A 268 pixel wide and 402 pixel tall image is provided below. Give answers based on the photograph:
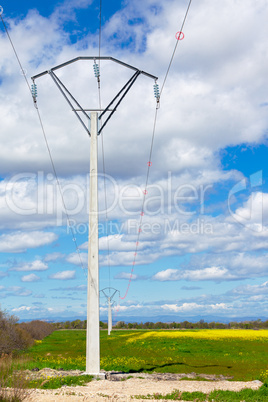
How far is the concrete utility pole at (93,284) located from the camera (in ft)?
72.2

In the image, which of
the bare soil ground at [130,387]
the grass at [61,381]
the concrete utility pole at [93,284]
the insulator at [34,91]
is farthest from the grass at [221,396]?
the insulator at [34,91]

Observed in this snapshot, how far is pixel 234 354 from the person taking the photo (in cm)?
3772

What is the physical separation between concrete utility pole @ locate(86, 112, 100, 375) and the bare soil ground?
1.43 meters

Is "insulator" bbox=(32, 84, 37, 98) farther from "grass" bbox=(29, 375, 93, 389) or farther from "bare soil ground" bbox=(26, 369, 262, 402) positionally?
"bare soil ground" bbox=(26, 369, 262, 402)

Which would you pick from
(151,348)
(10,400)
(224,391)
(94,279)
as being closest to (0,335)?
(151,348)

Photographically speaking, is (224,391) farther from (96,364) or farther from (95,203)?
(95,203)

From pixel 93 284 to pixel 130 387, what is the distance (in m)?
5.41

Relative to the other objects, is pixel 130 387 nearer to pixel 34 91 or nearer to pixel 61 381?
pixel 61 381

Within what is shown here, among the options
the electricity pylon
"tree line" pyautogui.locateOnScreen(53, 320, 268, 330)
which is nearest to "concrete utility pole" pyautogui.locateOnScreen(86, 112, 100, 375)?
Result: the electricity pylon

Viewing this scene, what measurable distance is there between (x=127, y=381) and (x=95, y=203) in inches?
364

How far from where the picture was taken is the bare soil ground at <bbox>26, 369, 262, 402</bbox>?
50.2ft

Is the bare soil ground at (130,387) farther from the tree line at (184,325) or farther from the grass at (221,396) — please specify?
the tree line at (184,325)

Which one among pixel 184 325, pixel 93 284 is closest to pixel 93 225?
pixel 93 284

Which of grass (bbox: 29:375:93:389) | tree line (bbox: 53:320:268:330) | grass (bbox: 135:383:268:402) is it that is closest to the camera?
grass (bbox: 135:383:268:402)
